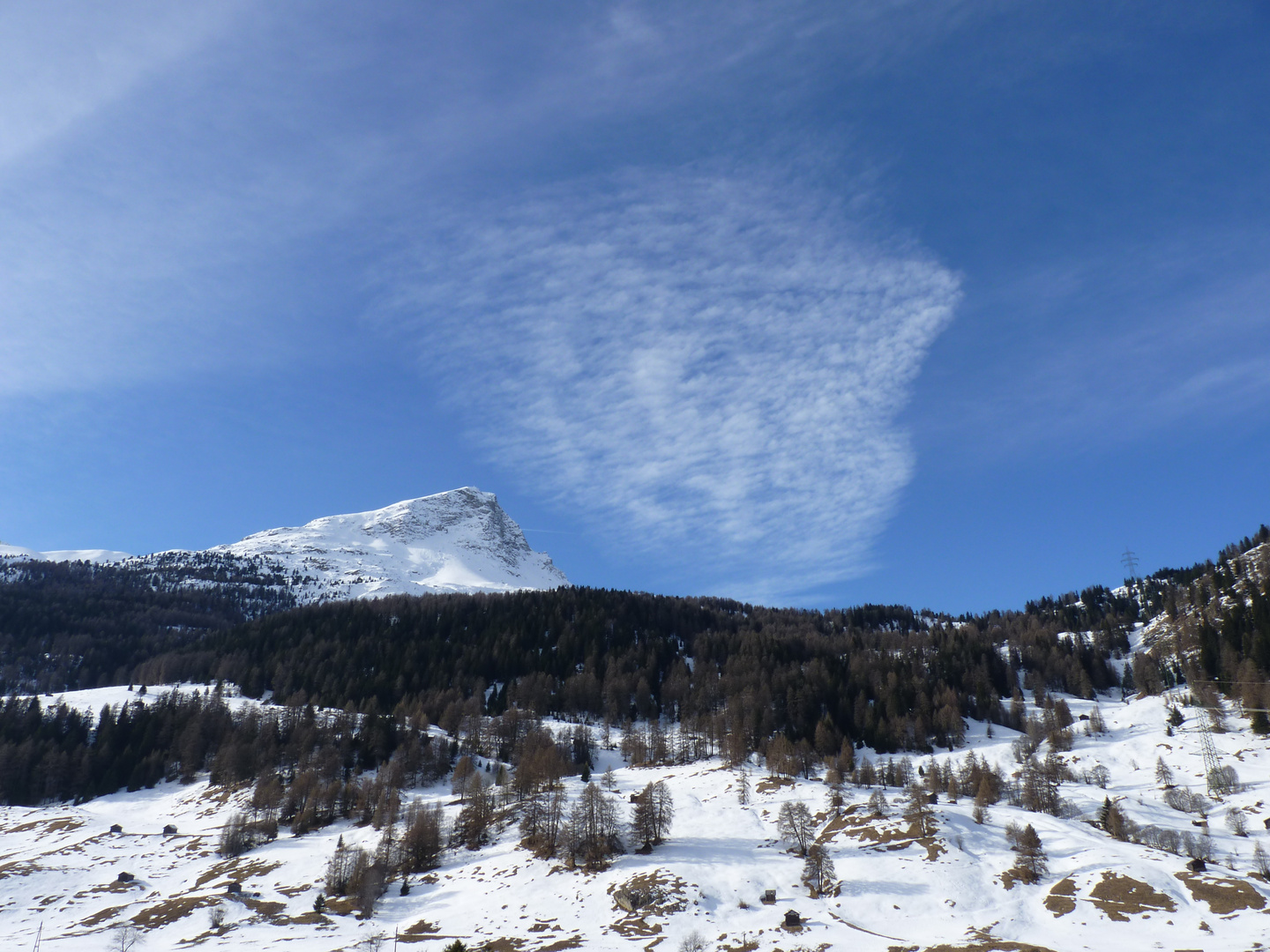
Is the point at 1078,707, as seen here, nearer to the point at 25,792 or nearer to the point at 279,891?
the point at 279,891

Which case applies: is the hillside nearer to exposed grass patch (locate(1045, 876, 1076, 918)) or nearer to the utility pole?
the utility pole

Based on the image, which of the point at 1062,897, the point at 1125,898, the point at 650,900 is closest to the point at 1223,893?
the point at 1125,898

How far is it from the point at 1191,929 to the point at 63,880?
464ft

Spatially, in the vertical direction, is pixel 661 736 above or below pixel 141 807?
above

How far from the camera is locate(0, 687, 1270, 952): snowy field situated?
69.0m

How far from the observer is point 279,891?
93188mm

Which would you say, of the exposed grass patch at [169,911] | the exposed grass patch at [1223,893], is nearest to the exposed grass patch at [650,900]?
the exposed grass patch at [1223,893]

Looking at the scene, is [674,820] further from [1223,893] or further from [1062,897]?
[1223,893]

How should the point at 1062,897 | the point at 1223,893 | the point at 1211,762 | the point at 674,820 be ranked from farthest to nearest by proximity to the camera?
the point at 1211,762
the point at 674,820
the point at 1062,897
the point at 1223,893

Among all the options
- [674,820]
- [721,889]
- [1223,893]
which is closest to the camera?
[1223,893]

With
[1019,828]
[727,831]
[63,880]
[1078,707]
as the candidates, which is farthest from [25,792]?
[1078,707]

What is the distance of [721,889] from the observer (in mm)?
81562

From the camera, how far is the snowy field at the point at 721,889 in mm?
69000

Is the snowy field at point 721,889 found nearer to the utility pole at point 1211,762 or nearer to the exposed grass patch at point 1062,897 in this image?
the exposed grass patch at point 1062,897
